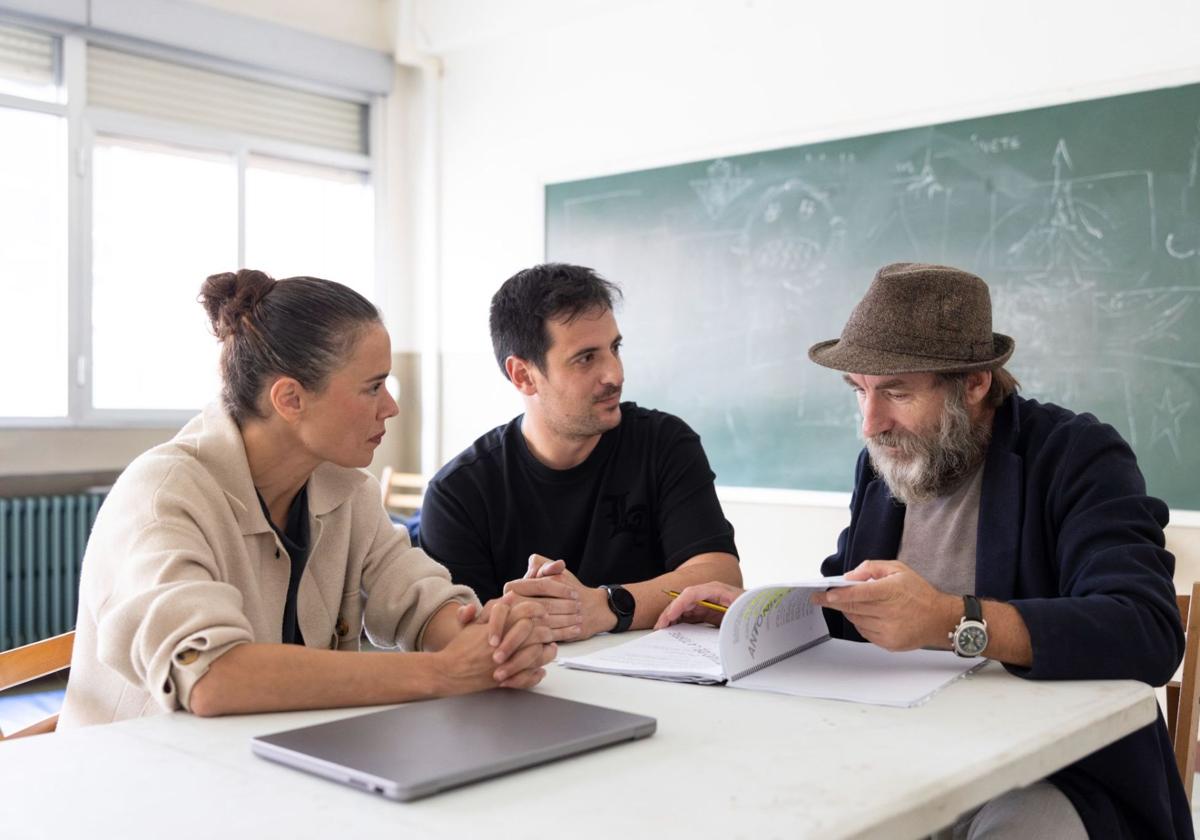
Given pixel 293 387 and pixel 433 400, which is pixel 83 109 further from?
pixel 293 387

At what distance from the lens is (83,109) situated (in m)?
4.91

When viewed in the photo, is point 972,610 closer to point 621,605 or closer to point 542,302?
point 621,605

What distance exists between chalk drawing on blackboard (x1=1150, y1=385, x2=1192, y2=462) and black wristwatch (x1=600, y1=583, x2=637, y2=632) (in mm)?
2314

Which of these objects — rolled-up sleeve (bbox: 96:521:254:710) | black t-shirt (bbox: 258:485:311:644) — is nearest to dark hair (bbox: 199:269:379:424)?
black t-shirt (bbox: 258:485:311:644)

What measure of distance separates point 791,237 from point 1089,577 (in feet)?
9.77

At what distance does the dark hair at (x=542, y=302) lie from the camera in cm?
241

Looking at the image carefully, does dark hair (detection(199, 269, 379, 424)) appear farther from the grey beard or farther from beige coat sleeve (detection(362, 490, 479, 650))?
the grey beard

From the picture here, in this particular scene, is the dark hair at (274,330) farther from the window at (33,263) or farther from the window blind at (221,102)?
the window blind at (221,102)

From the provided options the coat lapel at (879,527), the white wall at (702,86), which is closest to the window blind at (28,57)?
the white wall at (702,86)

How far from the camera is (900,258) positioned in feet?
13.5

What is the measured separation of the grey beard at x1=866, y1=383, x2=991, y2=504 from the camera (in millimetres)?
1810

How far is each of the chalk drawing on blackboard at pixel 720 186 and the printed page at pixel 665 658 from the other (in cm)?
303

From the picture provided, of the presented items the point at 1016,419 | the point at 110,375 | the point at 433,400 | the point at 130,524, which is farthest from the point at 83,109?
the point at 1016,419

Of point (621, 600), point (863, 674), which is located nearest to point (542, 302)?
point (621, 600)
